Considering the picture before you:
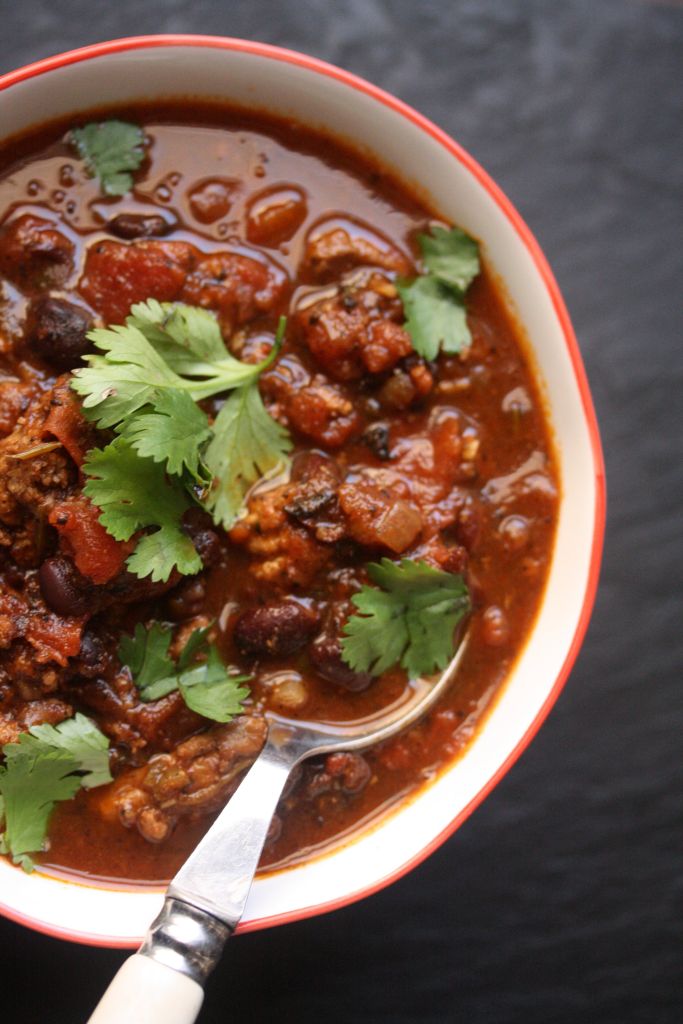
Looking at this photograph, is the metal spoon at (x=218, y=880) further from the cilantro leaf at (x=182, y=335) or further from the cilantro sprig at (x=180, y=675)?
the cilantro leaf at (x=182, y=335)

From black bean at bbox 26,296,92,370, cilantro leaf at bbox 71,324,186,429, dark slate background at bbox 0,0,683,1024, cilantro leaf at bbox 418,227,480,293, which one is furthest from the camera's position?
dark slate background at bbox 0,0,683,1024

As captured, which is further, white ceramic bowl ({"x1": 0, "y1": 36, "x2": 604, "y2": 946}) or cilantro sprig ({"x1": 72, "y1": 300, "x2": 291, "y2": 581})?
white ceramic bowl ({"x1": 0, "y1": 36, "x2": 604, "y2": 946})

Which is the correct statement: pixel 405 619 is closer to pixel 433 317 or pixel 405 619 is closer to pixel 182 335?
pixel 433 317

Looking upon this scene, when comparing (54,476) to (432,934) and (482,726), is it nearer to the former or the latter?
(482,726)

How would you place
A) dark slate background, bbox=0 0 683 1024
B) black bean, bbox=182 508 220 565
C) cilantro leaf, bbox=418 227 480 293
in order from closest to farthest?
black bean, bbox=182 508 220 565
cilantro leaf, bbox=418 227 480 293
dark slate background, bbox=0 0 683 1024

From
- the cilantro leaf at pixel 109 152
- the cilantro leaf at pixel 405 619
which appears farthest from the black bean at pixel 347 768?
the cilantro leaf at pixel 109 152

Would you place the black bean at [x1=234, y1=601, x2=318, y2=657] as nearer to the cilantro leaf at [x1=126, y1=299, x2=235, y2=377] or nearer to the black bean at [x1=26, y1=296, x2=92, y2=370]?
the cilantro leaf at [x1=126, y1=299, x2=235, y2=377]

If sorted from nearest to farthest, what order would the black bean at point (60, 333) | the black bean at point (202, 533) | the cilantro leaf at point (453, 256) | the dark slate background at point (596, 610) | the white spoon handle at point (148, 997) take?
the white spoon handle at point (148, 997) → the black bean at point (60, 333) → the black bean at point (202, 533) → the cilantro leaf at point (453, 256) → the dark slate background at point (596, 610)

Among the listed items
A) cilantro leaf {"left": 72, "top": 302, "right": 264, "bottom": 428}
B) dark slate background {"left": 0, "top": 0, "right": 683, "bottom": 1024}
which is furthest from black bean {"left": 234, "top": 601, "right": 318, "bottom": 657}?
dark slate background {"left": 0, "top": 0, "right": 683, "bottom": 1024}
